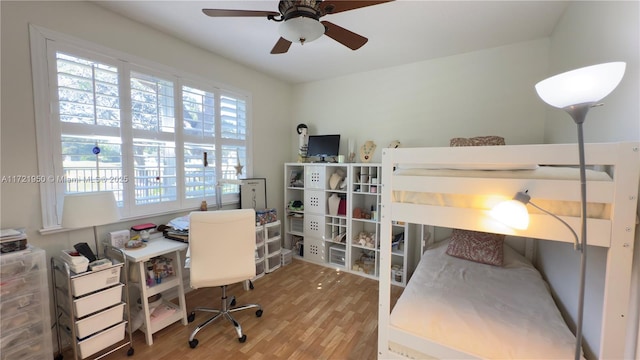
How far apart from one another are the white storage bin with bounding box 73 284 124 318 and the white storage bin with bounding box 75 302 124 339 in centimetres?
4

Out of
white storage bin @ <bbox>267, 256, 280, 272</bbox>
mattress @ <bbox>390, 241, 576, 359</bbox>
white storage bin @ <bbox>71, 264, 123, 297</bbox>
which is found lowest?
white storage bin @ <bbox>267, 256, 280, 272</bbox>

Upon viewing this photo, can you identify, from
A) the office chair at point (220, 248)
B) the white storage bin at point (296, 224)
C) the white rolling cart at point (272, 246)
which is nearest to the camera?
the office chair at point (220, 248)

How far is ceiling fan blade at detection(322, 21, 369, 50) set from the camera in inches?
64.2

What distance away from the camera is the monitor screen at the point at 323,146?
3.42 metres

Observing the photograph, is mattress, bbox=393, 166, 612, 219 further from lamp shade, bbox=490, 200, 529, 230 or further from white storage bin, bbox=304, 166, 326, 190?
white storage bin, bbox=304, 166, 326, 190

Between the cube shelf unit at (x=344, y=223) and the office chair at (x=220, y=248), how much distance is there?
1.44 meters

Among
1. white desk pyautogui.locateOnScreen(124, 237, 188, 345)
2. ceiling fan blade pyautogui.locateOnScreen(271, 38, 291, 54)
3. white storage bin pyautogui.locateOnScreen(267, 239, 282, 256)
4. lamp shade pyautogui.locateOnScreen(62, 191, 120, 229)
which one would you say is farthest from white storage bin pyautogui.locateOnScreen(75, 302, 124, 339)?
ceiling fan blade pyautogui.locateOnScreen(271, 38, 291, 54)

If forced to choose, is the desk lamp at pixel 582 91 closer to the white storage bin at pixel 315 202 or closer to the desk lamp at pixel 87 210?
the desk lamp at pixel 87 210

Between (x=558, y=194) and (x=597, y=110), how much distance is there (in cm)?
98

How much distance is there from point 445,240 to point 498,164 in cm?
211

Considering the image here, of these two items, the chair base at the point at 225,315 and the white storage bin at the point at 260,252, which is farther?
the white storage bin at the point at 260,252

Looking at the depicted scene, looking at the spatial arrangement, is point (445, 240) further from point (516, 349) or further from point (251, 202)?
point (251, 202)

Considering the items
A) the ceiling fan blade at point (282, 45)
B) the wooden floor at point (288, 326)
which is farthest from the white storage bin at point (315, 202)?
the ceiling fan blade at point (282, 45)

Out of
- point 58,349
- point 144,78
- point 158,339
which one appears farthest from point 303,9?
point 58,349
